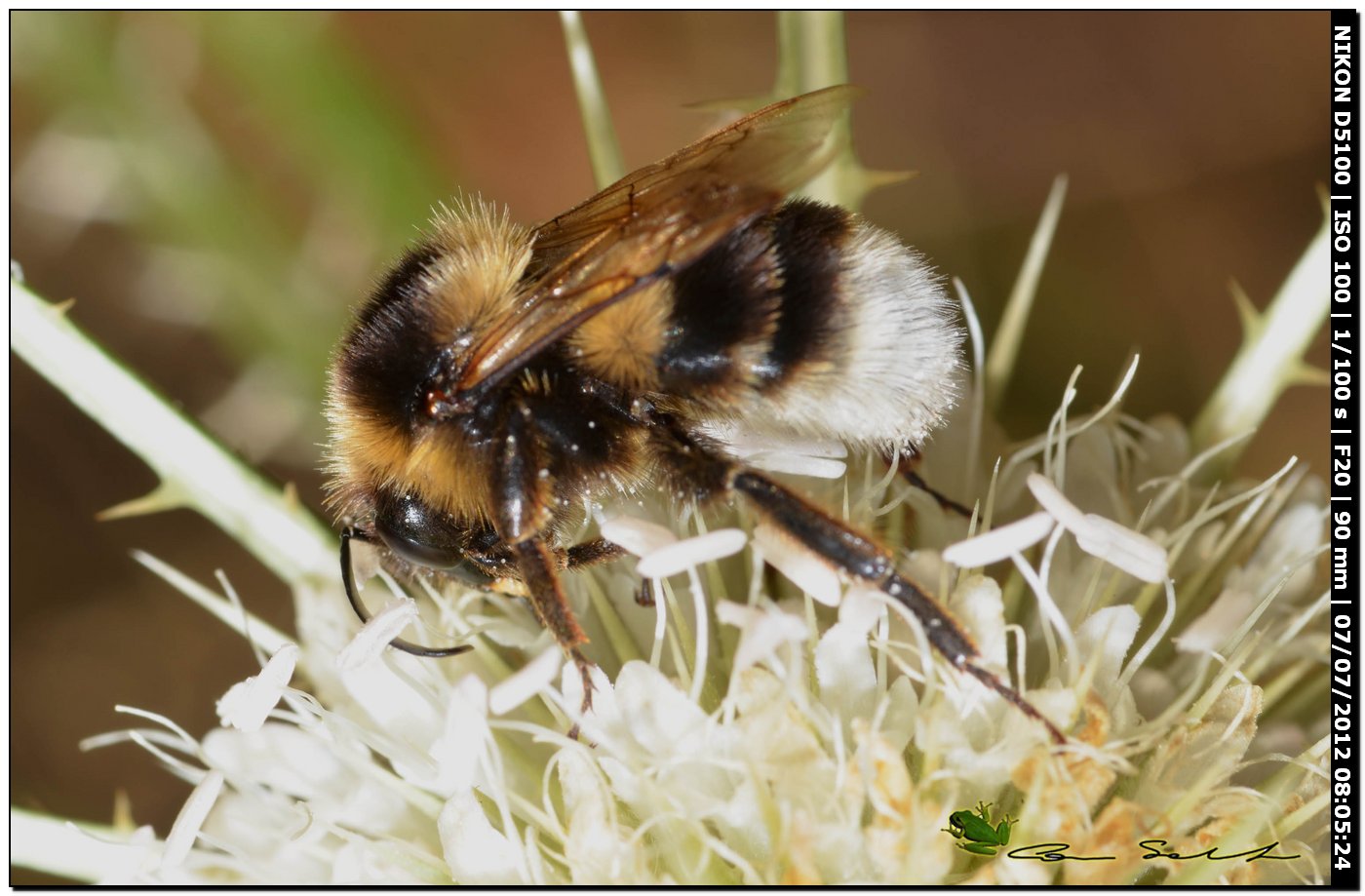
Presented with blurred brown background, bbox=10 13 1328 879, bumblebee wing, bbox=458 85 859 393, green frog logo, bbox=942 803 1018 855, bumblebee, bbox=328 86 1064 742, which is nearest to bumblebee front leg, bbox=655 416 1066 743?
bumblebee, bbox=328 86 1064 742

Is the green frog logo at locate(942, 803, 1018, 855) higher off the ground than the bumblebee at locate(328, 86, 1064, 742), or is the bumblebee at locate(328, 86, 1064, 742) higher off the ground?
the bumblebee at locate(328, 86, 1064, 742)

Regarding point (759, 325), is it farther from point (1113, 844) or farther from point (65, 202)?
point (65, 202)

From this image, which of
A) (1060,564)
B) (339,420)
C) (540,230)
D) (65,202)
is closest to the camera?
(339,420)

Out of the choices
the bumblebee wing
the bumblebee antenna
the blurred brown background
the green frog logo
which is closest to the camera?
the bumblebee wing

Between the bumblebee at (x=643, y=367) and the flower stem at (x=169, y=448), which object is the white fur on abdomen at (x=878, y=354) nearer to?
the bumblebee at (x=643, y=367)

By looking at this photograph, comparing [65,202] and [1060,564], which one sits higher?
[65,202]

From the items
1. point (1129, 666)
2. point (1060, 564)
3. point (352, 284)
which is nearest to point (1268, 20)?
point (1060, 564)

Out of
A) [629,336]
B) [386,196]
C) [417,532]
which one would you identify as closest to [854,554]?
[629,336]

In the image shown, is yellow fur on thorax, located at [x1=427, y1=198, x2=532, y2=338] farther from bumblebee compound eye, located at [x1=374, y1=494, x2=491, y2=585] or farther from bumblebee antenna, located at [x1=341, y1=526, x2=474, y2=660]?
bumblebee antenna, located at [x1=341, y1=526, x2=474, y2=660]
